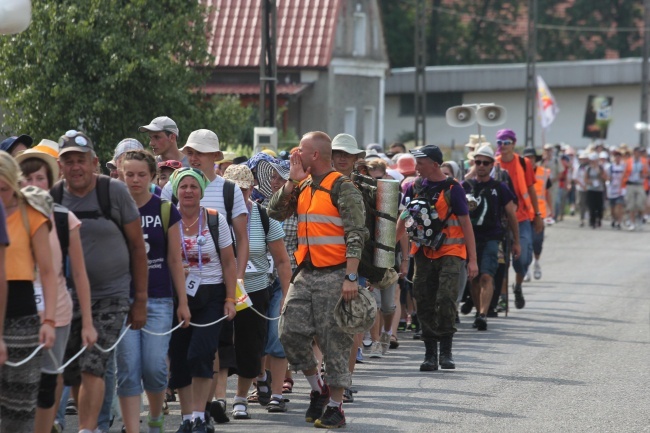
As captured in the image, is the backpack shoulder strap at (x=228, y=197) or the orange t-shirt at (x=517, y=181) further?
the orange t-shirt at (x=517, y=181)

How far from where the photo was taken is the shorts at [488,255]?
1430 cm

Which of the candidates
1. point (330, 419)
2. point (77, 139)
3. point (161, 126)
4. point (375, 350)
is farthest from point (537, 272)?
point (77, 139)

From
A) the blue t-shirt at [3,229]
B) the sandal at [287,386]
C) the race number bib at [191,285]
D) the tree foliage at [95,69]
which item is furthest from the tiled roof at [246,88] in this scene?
the blue t-shirt at [3,229]

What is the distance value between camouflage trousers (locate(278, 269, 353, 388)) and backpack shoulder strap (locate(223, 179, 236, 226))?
605mm

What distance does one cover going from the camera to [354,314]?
857 cm

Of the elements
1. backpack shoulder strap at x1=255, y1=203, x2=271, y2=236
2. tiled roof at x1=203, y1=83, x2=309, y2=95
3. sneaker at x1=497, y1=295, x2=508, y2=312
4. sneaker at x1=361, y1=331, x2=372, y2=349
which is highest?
tiled roof at x1=203, y1=83, x2=309, y2=95

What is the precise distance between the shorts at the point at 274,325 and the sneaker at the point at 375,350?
7.61 feet

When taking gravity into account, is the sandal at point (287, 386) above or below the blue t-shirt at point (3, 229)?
below

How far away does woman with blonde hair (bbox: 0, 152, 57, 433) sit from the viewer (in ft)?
21.0

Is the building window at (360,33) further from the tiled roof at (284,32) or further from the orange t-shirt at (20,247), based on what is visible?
the orange t-shirt at (20,247)

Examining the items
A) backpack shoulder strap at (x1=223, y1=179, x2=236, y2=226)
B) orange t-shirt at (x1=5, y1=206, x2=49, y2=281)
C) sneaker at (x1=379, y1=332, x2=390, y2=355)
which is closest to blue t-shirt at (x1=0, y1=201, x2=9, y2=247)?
orange t-shirt at (x1=5, y1=206, x2=49, y2=281)

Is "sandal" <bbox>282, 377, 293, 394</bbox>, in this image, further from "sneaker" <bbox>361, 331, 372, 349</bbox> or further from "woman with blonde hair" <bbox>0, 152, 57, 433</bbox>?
"woman with blonde hair" <bbox>0, 152, 57, 433</bbox>

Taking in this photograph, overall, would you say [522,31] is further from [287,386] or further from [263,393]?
[263,393]

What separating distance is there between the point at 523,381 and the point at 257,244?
105 inches
